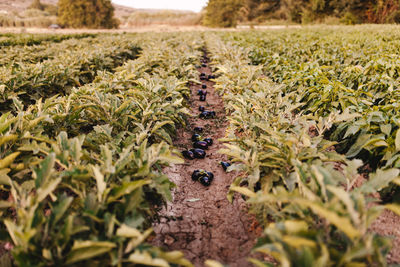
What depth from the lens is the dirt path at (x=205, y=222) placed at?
5.91 feet

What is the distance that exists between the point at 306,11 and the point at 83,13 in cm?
3284

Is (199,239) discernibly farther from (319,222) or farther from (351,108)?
(351,108)

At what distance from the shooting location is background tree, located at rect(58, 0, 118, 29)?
36.1 meters

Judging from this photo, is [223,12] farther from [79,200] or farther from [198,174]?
[79,200]

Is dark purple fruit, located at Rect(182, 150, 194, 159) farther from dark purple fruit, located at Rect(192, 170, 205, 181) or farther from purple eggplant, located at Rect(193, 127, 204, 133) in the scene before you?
purple eggplant, located at Rect(193, 127, 204, 133)

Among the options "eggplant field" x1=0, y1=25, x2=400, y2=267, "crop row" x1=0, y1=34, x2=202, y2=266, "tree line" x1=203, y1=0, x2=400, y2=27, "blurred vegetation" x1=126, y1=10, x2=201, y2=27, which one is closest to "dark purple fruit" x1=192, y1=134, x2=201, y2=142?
"eggplant field" x1=0, y1=25, x2=400, y2=267

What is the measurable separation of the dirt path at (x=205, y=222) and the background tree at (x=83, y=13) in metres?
41.4

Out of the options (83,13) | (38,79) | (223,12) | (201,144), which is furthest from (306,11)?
(38,79)

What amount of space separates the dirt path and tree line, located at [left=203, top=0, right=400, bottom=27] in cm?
3207

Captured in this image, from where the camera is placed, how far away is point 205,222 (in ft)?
7.05

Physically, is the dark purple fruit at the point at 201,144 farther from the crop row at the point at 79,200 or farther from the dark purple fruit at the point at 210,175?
the crop row at the point at 79,200

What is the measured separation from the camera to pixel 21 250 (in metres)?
1.12

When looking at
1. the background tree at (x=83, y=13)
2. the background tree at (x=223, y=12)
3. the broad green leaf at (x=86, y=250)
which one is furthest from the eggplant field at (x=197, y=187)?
the background tree at (x=223, y=12)

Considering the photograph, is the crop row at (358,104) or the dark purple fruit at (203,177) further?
the dark purple fruit at (203,177)
